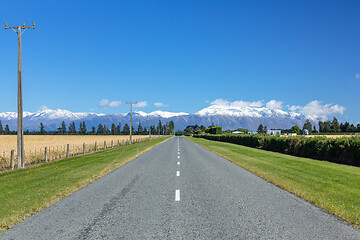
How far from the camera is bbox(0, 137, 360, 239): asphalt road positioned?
16.9 ft

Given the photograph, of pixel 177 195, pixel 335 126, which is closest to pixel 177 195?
pixel 177 195

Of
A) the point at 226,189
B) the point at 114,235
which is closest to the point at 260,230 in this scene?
the point at 114,235

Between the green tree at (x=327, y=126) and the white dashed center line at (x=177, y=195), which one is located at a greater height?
the green tree at (x=327, y=126)

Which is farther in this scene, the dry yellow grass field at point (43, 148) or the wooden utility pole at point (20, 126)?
the dry yellow grass field at point (43, 148)

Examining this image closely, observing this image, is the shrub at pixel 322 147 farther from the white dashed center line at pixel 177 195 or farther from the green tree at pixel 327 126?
the green tree at pixel 327 126

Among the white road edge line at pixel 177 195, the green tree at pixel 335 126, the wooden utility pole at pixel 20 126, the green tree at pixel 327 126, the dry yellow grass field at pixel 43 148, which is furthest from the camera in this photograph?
the green tree at pixel 327 126

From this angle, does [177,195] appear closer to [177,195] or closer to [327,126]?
[177,195]

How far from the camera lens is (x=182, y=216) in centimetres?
624

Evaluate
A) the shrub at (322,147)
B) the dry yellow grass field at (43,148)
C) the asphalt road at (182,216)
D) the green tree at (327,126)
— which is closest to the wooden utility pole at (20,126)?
the dry yellow grass field at (43,148)

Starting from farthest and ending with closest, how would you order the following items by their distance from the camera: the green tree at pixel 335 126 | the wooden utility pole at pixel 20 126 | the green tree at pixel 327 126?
the green tree at pixel 327 126
the green tree at pixel 335 126
the wooden utility pole at pixel 20 126

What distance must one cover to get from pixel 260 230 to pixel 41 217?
484 centimetres

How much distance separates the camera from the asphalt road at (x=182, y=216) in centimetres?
515

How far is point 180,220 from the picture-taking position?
5.94 meters

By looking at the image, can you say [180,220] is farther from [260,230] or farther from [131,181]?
→ [131,181]
